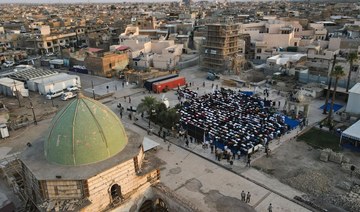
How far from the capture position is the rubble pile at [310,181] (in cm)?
2459

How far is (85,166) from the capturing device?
56.0 ft

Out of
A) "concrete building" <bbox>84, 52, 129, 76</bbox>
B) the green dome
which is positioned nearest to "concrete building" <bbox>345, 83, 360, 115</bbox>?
the green dome

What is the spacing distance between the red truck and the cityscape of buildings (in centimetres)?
18

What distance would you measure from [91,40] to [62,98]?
4458 centimetres

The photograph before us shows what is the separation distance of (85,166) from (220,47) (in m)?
49.0

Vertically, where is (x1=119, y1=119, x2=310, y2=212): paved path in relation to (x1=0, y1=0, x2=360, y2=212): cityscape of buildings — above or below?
below

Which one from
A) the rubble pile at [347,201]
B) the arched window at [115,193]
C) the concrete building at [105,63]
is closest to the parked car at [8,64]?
the concrete building at [105,63]

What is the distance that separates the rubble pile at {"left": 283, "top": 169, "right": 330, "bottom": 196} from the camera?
80.7 ft

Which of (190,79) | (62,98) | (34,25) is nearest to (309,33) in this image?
(190,79)

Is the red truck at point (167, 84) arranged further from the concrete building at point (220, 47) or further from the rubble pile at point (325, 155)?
the rubble pile at point (325, 155)

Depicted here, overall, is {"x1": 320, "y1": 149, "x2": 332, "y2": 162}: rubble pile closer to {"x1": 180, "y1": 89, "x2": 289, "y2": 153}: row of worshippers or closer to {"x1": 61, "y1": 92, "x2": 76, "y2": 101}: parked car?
{"x1": 180, "y1": 89, "x2": 289, "y2": 153}: row of worshippers

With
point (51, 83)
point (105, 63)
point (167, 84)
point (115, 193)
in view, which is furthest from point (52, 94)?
point (115, 193)

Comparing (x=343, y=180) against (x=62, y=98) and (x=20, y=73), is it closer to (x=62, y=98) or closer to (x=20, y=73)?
(x=62, y=98)

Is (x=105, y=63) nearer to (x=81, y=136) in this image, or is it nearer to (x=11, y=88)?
(x=11, y=88)
